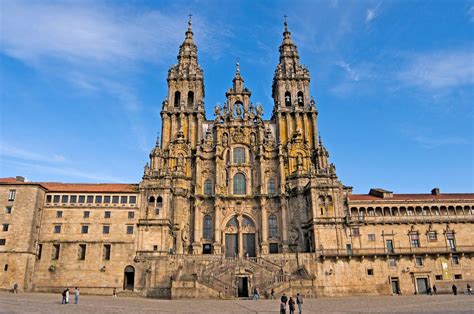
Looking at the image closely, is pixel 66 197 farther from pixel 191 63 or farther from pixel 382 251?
pixel 382 251

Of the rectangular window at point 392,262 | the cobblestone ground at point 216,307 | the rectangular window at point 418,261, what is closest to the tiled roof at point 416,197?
the rectangular window at point 418,261

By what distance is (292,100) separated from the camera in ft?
213

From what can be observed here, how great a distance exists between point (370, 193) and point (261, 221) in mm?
17388

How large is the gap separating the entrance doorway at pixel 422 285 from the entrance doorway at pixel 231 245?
2360cm

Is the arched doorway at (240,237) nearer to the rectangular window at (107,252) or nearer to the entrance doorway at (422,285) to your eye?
the rectangular window at (107,252)

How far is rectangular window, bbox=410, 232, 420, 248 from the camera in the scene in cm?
5156

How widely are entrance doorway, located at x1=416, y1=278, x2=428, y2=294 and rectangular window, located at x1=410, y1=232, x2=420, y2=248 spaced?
431 centimetres

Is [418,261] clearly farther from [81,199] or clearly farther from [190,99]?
[81,199]

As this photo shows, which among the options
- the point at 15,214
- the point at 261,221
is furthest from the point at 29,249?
the point at 261,221

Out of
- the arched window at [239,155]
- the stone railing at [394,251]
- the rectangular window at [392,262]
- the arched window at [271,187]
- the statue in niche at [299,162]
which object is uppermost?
the arched window at [239,155]

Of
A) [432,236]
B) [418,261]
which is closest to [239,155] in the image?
[418,261]

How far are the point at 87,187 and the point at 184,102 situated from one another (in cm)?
2052

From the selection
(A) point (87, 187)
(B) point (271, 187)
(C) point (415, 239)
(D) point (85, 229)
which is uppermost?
(B) point (271, 187)

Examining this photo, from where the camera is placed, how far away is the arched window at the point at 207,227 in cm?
5688
